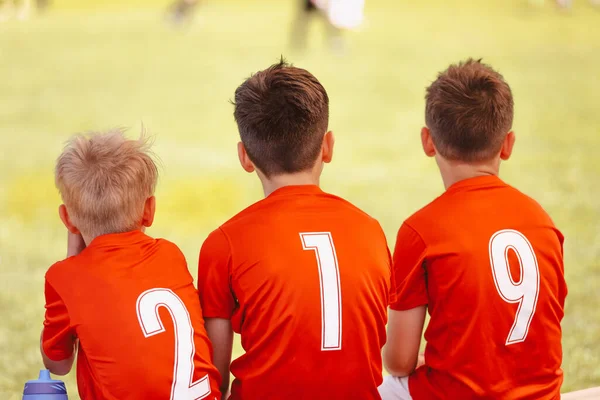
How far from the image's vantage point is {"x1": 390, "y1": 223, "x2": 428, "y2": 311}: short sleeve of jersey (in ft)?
6.24

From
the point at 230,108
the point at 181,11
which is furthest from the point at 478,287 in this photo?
the point at 181,11

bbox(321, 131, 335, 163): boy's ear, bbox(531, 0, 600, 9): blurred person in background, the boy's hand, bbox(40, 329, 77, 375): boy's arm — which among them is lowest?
bbox(40, 329, 77, 375): boy's arm

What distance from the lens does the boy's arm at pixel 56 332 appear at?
1.75 meters

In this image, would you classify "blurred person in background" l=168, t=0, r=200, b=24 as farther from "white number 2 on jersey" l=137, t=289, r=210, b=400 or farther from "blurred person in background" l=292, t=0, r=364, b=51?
"white number 2 on jersey" l=137, t=289, r=210, b=400

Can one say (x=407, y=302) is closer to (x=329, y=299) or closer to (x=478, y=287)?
(x=478, y=287)

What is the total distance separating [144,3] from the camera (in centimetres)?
1291

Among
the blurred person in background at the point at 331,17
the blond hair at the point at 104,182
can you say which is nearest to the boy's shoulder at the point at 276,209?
the blond hair at the point at 104,182

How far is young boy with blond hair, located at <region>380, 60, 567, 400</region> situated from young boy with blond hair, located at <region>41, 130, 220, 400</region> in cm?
51

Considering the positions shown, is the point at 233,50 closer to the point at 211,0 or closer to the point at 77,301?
the point at 211,0

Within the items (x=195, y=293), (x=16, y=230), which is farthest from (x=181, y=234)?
(x=195, y=293)

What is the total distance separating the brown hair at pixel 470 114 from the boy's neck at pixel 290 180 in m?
0.38

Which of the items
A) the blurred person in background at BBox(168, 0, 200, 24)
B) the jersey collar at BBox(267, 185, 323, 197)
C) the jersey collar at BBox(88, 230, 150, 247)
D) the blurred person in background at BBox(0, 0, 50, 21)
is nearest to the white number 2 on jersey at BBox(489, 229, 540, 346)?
the jersey collar at BBox(267, 185, 323, 197)

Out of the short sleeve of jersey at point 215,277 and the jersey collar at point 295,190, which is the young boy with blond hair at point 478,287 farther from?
the short sleeve of jersey at point 215,277

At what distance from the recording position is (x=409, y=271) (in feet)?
6.30
